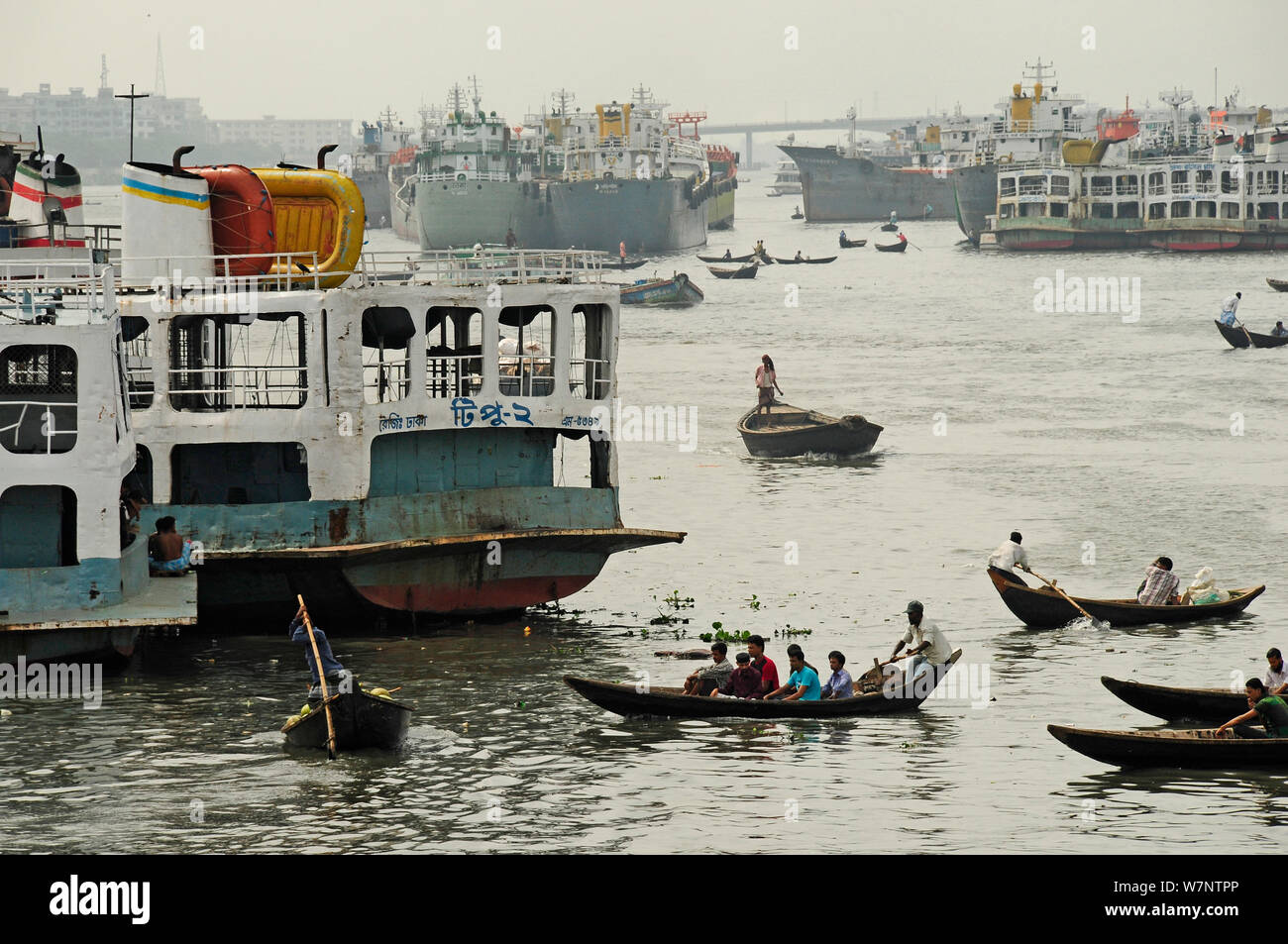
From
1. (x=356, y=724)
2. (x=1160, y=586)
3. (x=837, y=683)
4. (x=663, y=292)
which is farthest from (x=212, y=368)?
(x=663, y=292)

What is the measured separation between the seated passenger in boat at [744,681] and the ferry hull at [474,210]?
11808 centimetres

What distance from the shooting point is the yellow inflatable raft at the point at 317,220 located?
89.6ft

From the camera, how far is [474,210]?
138m

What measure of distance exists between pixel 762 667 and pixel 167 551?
863 centimetres

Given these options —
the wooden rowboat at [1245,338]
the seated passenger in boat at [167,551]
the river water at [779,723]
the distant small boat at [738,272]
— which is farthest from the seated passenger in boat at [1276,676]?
the distant small boat at [738,272]

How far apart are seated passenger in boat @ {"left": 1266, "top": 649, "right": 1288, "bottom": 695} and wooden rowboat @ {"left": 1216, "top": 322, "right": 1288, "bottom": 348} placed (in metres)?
50.2

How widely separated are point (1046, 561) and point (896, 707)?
11961 mm

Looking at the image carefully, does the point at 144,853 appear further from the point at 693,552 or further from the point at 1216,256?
the point at 1216,256

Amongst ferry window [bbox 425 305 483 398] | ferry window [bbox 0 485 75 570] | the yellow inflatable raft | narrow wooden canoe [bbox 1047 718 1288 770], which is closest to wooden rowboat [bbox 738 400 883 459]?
ferry window [bbox 425 305 483 398]

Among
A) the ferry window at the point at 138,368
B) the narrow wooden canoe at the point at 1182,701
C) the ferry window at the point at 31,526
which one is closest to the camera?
the narrow wooden canoe at the point at 1182,701

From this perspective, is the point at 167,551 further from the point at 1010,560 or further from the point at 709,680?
the point at 1010,560

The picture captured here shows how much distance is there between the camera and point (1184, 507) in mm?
38562

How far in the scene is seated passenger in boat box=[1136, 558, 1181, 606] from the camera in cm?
2719

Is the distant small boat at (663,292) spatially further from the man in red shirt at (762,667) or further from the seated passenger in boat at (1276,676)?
the seated passenger in boat at (1276,676)
